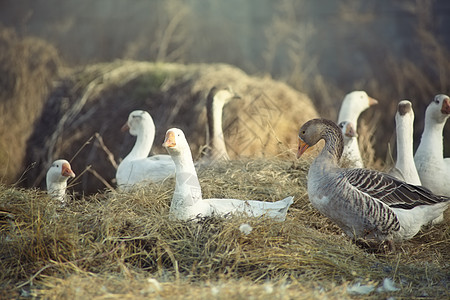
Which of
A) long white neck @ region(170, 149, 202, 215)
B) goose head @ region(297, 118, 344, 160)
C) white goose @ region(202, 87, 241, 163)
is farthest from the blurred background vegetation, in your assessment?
long white neck @ region(170, 149, 202, 215)

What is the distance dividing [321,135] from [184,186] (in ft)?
3.75

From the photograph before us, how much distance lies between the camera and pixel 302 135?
4.54 m

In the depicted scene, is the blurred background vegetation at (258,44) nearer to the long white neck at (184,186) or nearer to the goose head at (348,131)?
the goose head at (348,131)

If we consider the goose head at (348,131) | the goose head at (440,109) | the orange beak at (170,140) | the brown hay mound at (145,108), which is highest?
the orange beak at (170,140)

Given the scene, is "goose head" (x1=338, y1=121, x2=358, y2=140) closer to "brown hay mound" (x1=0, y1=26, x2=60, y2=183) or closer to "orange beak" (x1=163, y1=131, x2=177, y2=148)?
"orange beak" (x1=163, y1=131, x2=177, y2=148)

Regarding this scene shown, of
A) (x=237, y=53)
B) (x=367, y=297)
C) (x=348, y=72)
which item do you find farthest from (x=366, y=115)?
(x=367, y=297)

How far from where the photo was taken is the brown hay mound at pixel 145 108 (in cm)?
738

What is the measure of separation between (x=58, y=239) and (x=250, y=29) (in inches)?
341

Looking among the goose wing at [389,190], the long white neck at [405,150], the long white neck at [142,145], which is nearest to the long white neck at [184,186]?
the goose wing at [389,190]

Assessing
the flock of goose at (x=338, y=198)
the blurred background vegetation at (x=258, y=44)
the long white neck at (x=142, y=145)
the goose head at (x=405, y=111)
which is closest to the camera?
the flock of goose at (x=338, y=198)

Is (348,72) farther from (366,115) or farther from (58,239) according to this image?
(58,239)

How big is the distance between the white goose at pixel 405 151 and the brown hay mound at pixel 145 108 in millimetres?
1871

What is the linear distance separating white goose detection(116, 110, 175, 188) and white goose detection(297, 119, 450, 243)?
1.56m

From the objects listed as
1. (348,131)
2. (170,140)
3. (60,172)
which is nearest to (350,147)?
(348,131)
